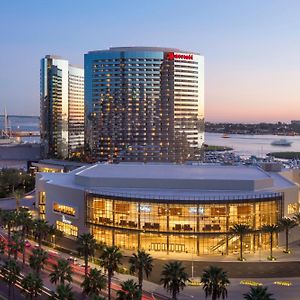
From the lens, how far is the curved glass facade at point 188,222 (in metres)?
62.3

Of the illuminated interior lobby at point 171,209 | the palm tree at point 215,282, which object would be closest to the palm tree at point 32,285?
the palm tree at point 215,282

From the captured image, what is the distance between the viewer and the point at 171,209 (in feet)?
207

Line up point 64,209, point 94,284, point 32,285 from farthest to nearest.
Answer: point 64,209
point 32,285
point 94,284

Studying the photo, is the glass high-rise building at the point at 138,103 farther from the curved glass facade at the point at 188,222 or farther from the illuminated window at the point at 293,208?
the curved glass facade at the point at 188,222

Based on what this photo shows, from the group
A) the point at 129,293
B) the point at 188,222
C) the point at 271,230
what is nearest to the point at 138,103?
the point at 188,222

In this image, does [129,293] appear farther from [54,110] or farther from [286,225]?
[54,110]

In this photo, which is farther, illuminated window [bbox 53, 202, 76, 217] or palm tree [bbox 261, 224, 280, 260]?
illuminated window [bbox 53, 202, 76, 217]

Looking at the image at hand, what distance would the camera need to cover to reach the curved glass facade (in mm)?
62344

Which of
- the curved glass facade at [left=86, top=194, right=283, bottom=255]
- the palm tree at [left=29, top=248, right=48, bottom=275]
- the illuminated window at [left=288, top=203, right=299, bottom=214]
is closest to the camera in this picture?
the palm tree at [left=29, top=248, right=48, bottom=275]

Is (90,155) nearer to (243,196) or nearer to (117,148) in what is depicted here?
(117,148)

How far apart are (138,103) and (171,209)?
8916 cm

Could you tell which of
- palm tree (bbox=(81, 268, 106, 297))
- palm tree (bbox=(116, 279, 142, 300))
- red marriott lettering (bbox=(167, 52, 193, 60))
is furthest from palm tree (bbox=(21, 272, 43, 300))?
red marriott lettering (bbox=(167, 52, 193, 60))

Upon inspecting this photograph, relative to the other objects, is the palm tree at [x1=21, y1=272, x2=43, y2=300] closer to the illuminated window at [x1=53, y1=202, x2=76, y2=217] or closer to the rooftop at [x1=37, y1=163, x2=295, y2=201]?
the rooftop at [x1=37, y1=163, x2=295, y2=201]

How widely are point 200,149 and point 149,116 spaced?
65.1 ft
